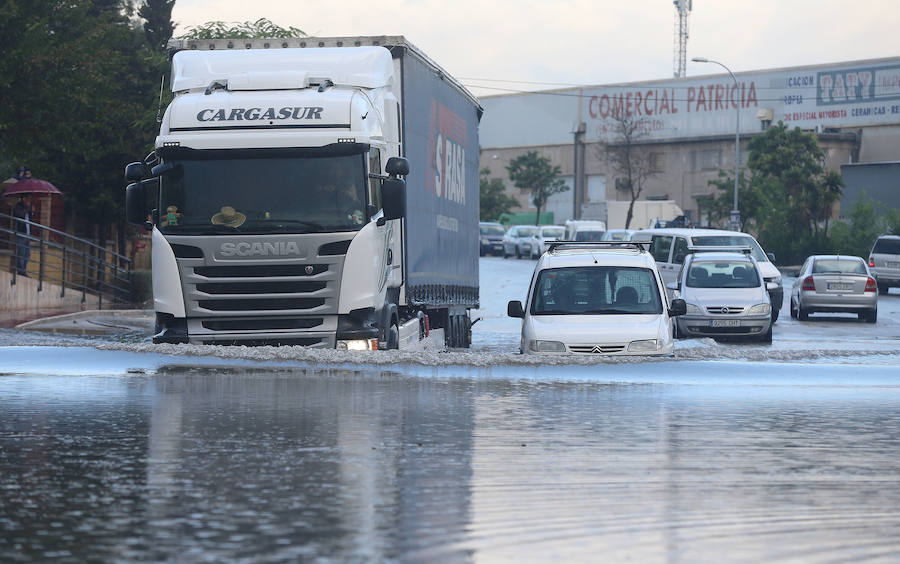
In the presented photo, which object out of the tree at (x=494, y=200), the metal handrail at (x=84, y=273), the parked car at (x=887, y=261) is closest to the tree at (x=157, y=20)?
the metal handrail at (x=84, y=273)

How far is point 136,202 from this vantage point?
14.2m

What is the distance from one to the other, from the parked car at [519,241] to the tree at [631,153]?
29.4 metres

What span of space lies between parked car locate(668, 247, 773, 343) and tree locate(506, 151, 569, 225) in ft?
277

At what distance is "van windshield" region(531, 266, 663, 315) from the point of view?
16.2m

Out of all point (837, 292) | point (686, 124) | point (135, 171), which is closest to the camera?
point (135, 171)

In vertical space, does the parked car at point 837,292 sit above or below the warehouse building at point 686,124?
below

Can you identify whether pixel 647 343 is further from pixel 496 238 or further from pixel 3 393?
pixel 496 238

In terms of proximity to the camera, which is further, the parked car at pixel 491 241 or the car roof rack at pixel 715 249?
the parked car at pixel 491 241

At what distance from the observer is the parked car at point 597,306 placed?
1527 centimetres

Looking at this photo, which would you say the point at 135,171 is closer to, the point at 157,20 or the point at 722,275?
the point at 722,275

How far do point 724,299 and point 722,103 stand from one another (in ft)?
259

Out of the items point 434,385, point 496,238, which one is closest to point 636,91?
point 496,238

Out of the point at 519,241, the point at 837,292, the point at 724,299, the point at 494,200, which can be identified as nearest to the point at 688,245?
the point at 837,292

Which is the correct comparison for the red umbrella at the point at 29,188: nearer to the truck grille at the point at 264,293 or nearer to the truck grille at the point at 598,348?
the truck grille at the point at 264,293
